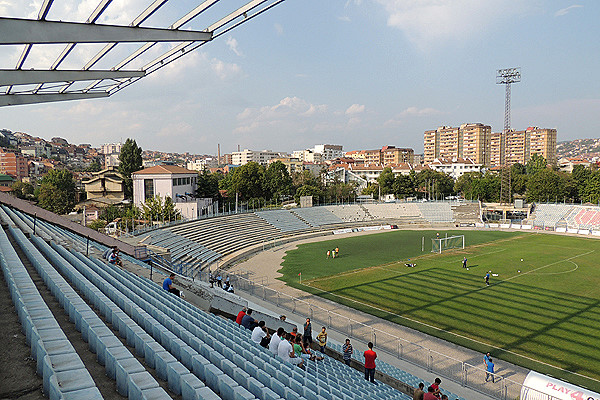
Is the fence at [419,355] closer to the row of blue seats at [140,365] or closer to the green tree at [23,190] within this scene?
the row of blue seats at [140,365]

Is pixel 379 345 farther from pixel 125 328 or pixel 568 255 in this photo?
pixel 568 255

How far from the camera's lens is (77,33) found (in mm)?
8094

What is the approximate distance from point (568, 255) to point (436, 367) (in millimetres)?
30667

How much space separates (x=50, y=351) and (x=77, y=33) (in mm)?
6355

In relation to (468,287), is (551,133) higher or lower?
higher

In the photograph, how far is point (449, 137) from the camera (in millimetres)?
177000

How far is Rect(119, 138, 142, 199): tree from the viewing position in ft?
232

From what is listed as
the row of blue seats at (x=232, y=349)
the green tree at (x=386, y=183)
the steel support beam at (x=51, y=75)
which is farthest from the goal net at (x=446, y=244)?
the green tree at (x=386, y=183)

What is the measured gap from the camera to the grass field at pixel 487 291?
17344 mm

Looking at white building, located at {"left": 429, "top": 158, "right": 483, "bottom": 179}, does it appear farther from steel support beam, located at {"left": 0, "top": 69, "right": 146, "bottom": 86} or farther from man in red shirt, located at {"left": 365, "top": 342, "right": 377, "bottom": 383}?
steel support beam, located at {"left": 0, "top": 69, "right": 146, "bottom": 86}

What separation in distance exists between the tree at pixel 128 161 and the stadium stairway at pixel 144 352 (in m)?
63.9

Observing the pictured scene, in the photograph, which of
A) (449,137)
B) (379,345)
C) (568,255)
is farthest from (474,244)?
(449,137)

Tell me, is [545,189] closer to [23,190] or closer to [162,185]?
[162,185]

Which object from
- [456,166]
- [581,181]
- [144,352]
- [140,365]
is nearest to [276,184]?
[581,181]
